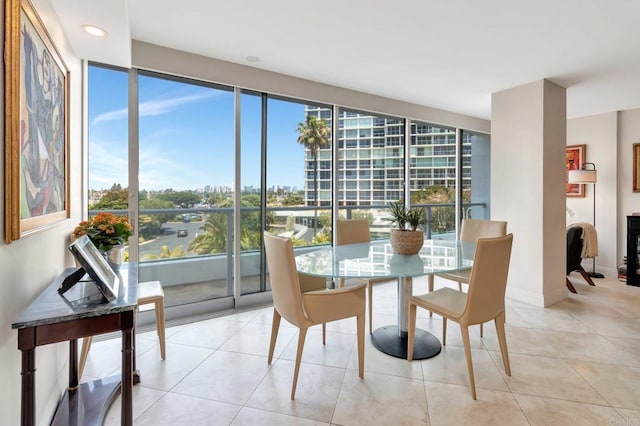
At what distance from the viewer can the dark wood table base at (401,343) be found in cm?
245

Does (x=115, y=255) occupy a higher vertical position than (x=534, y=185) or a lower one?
lower

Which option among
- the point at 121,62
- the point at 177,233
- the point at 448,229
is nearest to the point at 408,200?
the point at 448,229

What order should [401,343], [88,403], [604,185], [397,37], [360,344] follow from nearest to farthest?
[88,403] < [360,344] < [401,343] < [397,37] < [604,185]

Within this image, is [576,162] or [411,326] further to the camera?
[576,162]

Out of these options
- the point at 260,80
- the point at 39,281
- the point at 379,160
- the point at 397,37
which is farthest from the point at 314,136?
the point at 39,281

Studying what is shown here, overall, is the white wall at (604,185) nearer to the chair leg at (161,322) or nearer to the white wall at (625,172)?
the white wall at (625,172)

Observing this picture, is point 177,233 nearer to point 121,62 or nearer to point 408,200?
point 121,62

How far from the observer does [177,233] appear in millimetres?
3230

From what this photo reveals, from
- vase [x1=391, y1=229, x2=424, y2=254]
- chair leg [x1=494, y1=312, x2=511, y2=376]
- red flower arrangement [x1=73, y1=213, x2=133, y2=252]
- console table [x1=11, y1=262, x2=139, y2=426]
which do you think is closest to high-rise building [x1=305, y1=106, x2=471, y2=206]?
vase [x1=391, y1=229, x2=424, y2=254]

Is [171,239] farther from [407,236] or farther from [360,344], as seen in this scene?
[407,236]

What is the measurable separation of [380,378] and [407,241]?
1.05 m

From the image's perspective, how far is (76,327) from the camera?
1266 mm

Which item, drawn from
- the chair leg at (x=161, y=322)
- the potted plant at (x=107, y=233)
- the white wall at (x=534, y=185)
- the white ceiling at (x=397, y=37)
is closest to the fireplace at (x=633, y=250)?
the white wall at (x=534, y=185)

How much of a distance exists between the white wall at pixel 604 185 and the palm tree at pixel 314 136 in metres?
4.31
